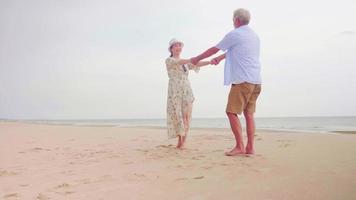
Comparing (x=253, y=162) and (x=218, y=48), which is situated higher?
(x=218, y=48)

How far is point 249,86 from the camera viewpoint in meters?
4.63

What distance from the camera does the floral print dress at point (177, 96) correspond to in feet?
18.4

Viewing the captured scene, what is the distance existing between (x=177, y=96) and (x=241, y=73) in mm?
1295

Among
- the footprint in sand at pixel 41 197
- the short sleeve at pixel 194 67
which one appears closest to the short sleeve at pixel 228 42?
the short sleeve at pixel 194 67

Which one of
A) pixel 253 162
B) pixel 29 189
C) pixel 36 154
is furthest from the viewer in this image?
pixel 36 154

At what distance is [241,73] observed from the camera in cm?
463

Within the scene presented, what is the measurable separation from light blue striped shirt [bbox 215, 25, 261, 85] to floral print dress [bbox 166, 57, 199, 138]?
1.02 metres

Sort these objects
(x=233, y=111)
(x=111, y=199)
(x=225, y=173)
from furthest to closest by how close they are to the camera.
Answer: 1. (x=233, y=111)
2. (x=225, y=173)
3. (x=111, y=199)

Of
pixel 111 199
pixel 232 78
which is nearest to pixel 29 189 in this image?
pixel 111 199

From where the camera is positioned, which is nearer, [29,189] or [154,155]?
[29,189]

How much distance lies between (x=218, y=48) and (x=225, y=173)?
194 cm

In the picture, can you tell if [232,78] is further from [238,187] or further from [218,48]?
[238,187]

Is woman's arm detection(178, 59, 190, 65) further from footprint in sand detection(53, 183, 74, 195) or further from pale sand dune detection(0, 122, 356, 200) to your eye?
footprint in sand detection(53, 183, 74, 195)

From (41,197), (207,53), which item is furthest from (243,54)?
(41,197)
